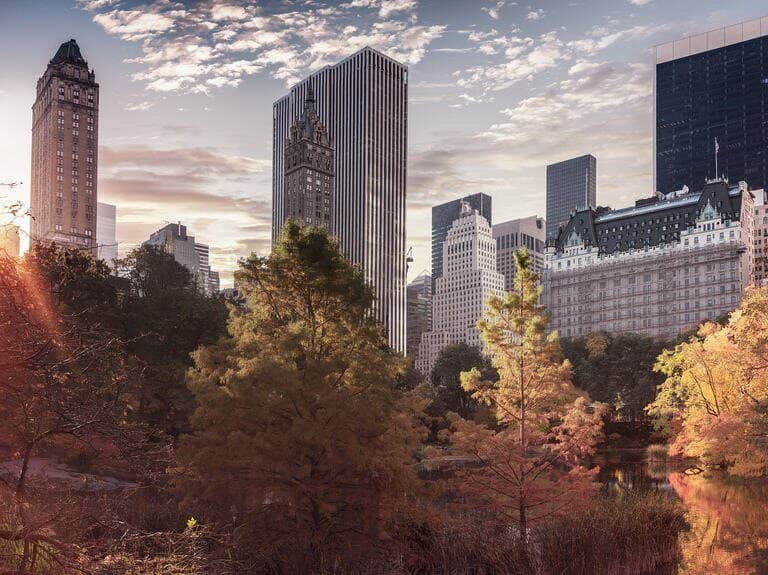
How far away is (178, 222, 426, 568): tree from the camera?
2105 centimetres

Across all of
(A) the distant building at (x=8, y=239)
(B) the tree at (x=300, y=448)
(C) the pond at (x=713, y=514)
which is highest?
(A) the distant building at (x=8, y=239)

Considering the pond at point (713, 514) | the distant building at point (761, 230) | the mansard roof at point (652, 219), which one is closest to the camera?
the pond at point (713, 514)

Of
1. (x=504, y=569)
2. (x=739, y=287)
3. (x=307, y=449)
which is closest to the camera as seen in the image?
(x=504, y=569)

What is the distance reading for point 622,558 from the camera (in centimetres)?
2214

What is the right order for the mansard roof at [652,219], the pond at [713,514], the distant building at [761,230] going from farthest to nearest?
the distant building at [761,230]
the mansard roof at [652,219]
the pond at [713,514]

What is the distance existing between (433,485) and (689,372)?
29.3 metres

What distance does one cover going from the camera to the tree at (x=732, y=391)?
31469mm

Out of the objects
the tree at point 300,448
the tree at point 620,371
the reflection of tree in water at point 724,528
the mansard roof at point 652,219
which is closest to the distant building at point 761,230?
the mansard roof at point 652,219

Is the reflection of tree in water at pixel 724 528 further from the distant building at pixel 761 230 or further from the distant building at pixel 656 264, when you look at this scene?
the distant building at pixel 761 230

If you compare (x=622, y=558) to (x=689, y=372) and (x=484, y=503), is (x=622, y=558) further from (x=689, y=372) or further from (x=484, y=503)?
(x=689, y=372)

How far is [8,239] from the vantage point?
9508mm

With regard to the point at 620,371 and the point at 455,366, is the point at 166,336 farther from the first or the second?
the point at 620,371

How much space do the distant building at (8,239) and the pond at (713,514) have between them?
20.5 m

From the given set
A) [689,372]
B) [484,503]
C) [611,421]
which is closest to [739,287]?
[611,421]
